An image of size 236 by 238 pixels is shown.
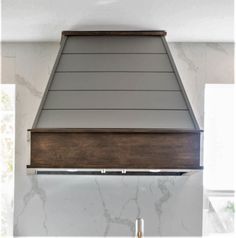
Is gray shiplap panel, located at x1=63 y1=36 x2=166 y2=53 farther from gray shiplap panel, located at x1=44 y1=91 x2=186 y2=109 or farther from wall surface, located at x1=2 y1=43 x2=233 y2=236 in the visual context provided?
wall surface, located at x1=2 y1=43 x2=233 y2=236

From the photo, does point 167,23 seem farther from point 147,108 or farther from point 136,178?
point 136,178

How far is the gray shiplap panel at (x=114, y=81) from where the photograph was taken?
2316 millimetres

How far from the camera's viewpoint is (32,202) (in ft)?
8.98

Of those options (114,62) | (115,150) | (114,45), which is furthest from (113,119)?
(114,45)

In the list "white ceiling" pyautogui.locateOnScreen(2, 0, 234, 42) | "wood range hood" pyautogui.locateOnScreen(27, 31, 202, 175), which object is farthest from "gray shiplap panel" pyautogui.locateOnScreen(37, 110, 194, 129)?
"white ceiling" pyautogui.locateOnScreen(2, 0, 234, 42)

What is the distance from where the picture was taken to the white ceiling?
2.02m

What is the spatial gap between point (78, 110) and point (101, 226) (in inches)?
32.8

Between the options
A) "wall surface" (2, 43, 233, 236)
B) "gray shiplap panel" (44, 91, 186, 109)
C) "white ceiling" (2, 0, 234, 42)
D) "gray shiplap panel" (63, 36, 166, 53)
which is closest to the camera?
"white ceiling" (2, 0, 234, 42)

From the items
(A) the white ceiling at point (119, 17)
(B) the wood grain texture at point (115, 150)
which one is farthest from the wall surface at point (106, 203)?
(B) the wood grain texture at point (115, 150)

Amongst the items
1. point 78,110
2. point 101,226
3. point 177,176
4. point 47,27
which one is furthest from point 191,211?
point 47,27

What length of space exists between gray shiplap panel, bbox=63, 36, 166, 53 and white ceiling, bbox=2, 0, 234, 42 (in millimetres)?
57

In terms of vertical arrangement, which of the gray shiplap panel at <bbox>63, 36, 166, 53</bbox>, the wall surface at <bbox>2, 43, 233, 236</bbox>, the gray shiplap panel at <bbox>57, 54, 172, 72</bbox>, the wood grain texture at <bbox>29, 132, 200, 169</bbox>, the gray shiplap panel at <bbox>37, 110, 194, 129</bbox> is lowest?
the wall surface at <bbox>2, 43, 233, 236</bbox>

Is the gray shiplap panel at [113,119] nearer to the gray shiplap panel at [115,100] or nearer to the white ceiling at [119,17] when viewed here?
the gray shiplap panel at [115,100]

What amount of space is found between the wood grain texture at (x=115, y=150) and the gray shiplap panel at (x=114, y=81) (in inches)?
10.6
